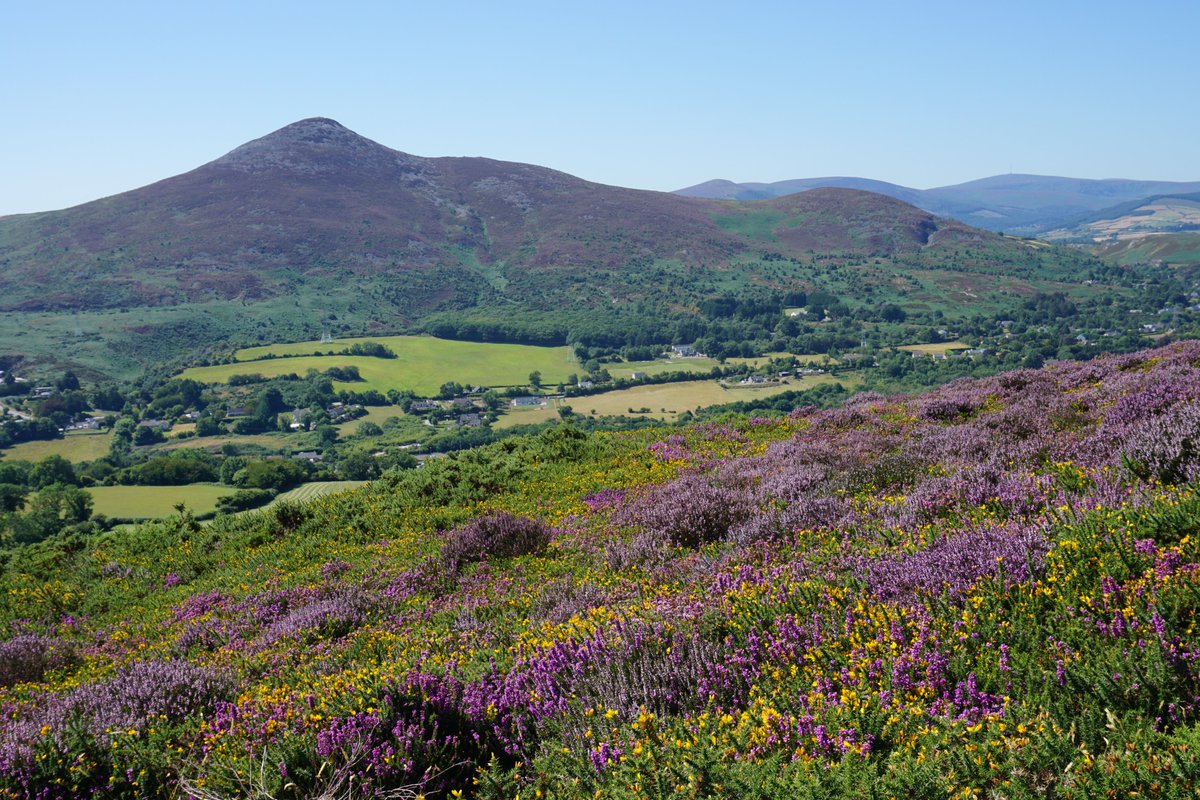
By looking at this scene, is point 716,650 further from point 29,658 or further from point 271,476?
point 271,476

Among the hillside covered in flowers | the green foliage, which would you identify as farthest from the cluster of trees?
the hillside covered in flowers

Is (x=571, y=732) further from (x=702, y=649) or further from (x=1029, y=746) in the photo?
(x=1029, y=746)

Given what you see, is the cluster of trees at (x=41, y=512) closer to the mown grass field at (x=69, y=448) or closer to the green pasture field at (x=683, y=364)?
the mown grass field at (x=69, y=448)

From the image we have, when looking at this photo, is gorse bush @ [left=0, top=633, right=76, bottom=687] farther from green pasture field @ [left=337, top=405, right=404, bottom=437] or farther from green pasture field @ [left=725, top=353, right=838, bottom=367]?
green pasture field @ [left=725, top=353, right=838, bottom=367]

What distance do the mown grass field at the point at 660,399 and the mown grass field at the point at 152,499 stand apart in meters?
55.9

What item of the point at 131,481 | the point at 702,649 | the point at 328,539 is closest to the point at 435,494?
the point at 328,539

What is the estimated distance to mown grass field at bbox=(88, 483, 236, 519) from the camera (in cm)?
3067

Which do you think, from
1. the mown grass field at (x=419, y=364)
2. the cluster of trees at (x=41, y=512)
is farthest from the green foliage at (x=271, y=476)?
the mown grass field at (x=419, y=364)

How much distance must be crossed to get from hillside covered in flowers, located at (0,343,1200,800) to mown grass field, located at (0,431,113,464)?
108 m

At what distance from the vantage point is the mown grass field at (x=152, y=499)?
30672 millimetres

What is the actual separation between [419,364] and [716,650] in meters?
149

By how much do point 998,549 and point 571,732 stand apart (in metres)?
3.32

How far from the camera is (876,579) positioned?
5.02 m

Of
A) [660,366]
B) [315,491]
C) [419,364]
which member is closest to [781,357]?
[660,366]
